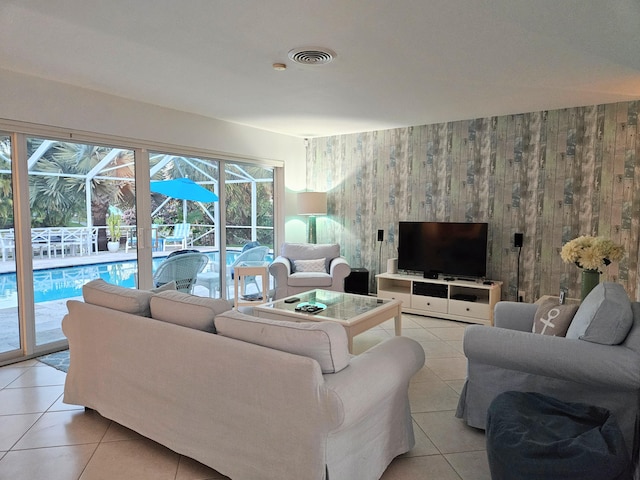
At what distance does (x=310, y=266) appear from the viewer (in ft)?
18.6

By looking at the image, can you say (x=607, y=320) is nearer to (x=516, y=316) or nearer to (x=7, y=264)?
(x=516, y=316)

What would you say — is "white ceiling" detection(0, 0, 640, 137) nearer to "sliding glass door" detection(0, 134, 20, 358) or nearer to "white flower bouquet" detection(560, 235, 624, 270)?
"sliding glass door" detection(0, 134, 20, 358)

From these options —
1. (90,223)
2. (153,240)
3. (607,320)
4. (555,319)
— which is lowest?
(555,319)

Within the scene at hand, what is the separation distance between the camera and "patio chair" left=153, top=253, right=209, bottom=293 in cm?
468

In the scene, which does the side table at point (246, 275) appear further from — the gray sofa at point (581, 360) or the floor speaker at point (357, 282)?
the gray sofa at point (581, 360)

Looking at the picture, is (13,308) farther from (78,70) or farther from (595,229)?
(595,229)

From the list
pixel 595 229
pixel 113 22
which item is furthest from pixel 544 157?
pixel 113 22

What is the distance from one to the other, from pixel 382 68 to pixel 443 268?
285 centimetres

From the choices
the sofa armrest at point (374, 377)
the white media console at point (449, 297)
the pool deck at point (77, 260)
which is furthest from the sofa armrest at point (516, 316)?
the pool deck at point (77, 260)

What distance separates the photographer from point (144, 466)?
2166 millimetres

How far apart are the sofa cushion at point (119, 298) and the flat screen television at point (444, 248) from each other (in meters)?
3.78

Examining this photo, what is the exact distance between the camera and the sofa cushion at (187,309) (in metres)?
2.15

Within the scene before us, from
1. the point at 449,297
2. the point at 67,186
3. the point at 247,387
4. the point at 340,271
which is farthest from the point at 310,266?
the point at 247,387

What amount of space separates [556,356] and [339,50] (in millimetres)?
2354
